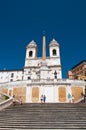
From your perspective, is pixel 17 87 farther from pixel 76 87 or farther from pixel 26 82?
pixel 76 87

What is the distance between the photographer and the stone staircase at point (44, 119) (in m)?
13.8

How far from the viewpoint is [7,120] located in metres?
15.2

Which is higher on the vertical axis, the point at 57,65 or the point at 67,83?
the point at 57,65

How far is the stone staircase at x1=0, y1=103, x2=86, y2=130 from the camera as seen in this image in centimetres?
1376

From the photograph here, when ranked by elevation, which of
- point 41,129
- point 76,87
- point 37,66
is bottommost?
point 41,129

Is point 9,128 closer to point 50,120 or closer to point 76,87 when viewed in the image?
point 50,120

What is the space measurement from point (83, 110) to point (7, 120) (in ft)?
26.3

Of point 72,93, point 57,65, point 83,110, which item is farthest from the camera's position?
point 57,65

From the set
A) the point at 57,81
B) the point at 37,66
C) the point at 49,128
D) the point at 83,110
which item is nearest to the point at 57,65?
the point at 37,66

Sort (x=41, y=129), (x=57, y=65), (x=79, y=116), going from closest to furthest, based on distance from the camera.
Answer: (x=41, y=129)
(x=79, y=116)
(x=57, y=65)

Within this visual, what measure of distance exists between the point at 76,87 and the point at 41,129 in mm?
26936

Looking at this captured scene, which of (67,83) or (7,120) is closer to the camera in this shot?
(7,120)

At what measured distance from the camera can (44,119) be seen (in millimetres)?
15391

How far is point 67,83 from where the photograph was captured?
39406mm
